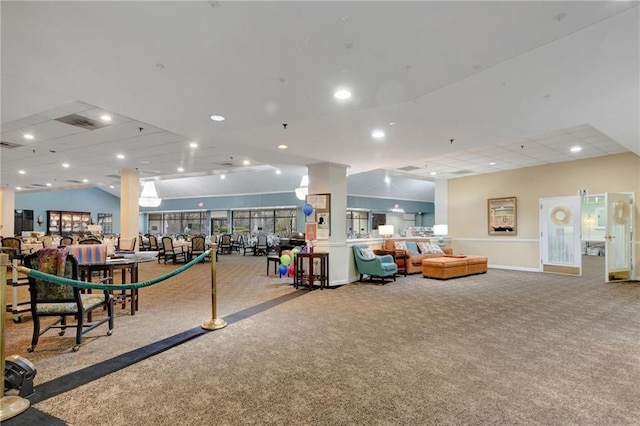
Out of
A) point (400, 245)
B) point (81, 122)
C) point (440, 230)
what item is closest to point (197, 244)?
point (81, 122)

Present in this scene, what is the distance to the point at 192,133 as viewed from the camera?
4.77 meters

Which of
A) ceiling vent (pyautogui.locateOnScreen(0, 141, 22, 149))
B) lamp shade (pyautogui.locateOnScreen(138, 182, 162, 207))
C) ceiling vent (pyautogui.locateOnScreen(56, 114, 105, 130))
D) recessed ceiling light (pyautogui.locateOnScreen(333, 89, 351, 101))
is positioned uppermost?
ceiling vent (pyautogui.locateOnScreen(56, 114, 105, 130))

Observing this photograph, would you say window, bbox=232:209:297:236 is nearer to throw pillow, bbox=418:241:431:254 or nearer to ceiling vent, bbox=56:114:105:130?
throw pillow, bbox=418:241:431:254

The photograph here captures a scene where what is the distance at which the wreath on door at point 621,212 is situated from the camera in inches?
310

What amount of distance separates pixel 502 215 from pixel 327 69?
9.37 metres

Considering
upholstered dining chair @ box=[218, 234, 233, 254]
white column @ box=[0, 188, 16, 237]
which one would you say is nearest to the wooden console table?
upholstered dining chair @ box=[218, 234, 233, 254]

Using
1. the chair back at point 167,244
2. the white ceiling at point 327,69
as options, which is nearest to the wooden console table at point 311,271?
the white ceiling at point 327,69

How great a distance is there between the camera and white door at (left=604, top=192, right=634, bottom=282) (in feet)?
25.6

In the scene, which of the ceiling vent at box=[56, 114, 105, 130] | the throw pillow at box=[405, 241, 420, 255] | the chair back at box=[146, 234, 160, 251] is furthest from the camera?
the chair back at box=[146, 234, 160, 251]

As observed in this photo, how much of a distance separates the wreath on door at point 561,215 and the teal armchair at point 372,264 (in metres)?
4.94

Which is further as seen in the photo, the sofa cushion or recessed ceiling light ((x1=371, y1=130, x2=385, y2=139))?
the sofa cushion

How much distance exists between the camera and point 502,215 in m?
10.3

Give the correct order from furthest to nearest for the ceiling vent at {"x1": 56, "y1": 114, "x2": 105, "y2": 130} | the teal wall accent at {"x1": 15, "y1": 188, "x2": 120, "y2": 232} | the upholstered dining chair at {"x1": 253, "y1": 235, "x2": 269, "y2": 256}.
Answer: the teal wall accent at {"x1": 15, "y1": 188, "x2": 120, "y2": 232} < the upholstered dining chair at {"x1": 253, "y1": 235, "x2": 269, "y2": 256} < the ceiling vent at {"x1": 56, "y1": 114, "x2": 105, "y2": 130}

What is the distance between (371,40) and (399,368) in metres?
2.73
